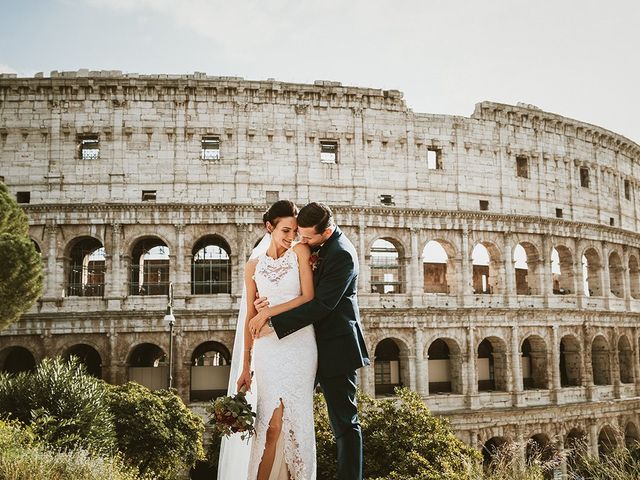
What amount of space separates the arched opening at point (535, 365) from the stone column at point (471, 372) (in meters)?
3.40

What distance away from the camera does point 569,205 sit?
26.3 meters

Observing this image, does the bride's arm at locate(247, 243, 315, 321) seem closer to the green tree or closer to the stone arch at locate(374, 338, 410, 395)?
the green tree

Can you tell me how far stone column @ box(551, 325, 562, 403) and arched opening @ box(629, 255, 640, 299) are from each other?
774cm

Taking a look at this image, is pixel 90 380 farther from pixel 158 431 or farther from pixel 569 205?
pixel 569 205

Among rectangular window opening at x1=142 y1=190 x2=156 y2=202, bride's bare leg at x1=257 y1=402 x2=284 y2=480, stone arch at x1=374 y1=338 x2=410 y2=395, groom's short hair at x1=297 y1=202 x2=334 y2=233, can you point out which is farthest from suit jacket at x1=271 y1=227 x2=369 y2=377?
stone arch at x1=374 y1=338 x2=410 y2=395

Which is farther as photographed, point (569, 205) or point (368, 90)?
point (569, 205)

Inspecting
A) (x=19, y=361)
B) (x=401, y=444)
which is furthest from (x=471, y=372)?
(x=19, y=361)

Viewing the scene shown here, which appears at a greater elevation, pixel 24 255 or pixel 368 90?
pixel 368 90

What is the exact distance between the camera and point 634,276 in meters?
29.8

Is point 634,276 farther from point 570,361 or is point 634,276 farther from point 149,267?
point 149,267

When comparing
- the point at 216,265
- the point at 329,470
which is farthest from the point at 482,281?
the point at 329,470

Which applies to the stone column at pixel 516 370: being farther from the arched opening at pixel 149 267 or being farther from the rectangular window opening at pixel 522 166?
the arched opening at pixel 149 267

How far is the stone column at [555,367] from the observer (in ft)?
78.4

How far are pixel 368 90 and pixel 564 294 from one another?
42.7ft
